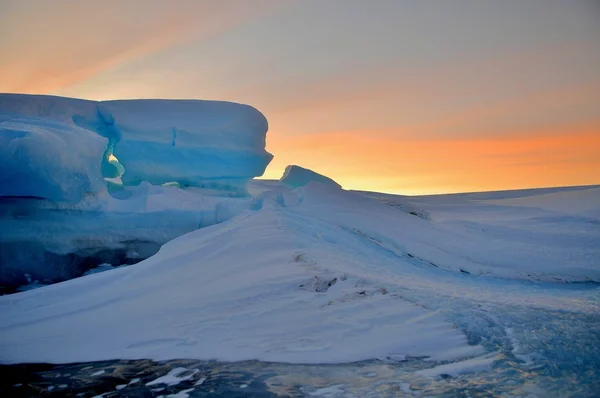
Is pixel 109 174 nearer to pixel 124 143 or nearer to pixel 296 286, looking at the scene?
pixel 124 143

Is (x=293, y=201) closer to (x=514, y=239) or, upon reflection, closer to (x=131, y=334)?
(x=514, y=239)

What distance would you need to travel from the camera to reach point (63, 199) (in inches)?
394

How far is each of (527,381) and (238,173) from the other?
11.7 metres

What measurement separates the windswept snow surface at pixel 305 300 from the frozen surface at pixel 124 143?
3.31 metres

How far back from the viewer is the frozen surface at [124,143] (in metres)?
9.28

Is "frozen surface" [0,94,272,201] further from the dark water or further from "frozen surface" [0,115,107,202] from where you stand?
the dark water

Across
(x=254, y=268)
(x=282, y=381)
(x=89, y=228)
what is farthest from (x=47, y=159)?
(x=282, y=381)

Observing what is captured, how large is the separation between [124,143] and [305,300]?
30.0ft

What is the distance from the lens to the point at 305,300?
4777 millimetres

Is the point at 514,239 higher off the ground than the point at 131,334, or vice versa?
the point at 514,239

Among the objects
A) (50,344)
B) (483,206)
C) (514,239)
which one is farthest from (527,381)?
(483,206)

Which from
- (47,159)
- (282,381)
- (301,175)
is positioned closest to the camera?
(282,381)

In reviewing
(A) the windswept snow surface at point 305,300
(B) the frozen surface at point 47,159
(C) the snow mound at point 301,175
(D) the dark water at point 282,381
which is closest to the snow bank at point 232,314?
(A) the windswept snow surface at point 305,300

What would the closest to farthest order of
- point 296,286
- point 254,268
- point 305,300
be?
point 305,300 → point 296,286 → point 254,268
